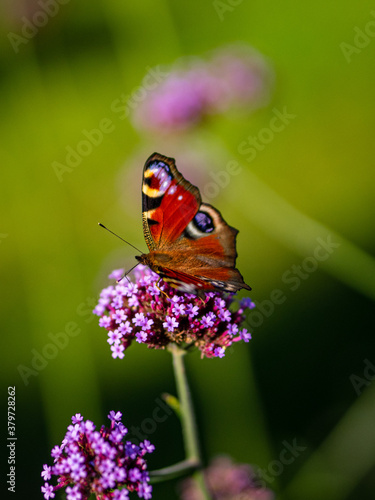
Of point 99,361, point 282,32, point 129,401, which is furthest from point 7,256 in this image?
point 282,32

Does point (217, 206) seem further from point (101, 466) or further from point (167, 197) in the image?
point (101, 466)

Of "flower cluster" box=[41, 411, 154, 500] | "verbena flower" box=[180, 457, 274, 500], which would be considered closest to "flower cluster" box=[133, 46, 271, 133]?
"verbena flower" box=[180, 457, 274, 500]

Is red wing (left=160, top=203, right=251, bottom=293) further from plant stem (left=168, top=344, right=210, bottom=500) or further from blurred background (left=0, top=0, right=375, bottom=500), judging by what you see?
blurred background (left=0, top=0, right=375, bottom=500)

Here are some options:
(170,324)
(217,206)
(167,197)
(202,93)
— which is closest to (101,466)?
(170,324)

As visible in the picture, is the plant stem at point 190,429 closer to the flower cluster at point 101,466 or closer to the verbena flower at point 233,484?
the flower cluster at point 101,466

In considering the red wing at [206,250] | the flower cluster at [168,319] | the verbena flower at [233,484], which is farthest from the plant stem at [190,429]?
the verbena flower at [233,484]

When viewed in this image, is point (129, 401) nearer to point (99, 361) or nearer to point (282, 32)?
point (99, 361)
